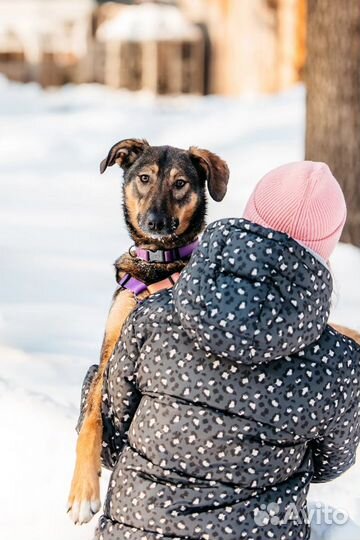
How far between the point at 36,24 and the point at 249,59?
26.3 feet

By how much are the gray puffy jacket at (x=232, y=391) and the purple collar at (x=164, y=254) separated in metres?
1.06

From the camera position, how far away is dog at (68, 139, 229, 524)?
3.74 meters

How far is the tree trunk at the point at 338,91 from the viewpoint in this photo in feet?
25.7

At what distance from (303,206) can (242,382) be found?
19.1 inches

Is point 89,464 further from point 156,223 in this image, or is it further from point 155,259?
point 156,223

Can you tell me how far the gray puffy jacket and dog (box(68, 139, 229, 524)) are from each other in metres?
0.77

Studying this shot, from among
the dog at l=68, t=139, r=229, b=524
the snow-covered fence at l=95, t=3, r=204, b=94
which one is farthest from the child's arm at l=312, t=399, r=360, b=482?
the snow-covered fence at l=95, t=3, r=204, b=94

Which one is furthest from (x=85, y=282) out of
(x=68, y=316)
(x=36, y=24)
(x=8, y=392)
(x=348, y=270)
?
(x=36, y=24)

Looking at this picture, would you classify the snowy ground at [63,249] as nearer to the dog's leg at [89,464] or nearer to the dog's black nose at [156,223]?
the dog's leg at [89,464]

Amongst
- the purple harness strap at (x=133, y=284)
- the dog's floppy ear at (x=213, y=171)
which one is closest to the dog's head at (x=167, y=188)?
the dog's floppy ear at (x=213, y=171)

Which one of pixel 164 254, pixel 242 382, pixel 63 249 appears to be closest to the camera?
pixel 242 382

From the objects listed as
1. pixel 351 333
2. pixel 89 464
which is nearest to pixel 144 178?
pixel 351 333

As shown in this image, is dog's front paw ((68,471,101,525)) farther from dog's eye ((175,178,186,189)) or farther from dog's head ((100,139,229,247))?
dog's eye ((175,178,186,189))

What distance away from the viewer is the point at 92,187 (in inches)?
412
